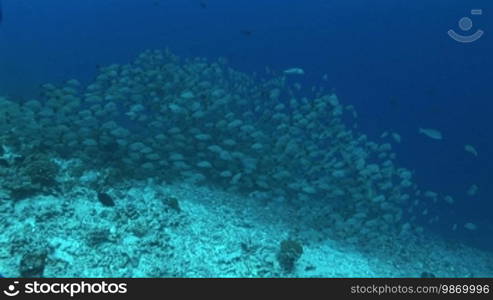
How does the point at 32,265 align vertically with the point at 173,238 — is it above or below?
→ above

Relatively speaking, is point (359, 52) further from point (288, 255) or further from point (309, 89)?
point (288, 255)

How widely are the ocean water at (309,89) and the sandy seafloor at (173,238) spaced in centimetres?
10

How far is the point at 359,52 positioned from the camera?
49.7 m

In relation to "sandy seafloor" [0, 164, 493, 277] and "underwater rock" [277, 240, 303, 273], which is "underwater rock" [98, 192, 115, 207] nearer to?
"sandy seafloor" [0, 164, 493, 277]

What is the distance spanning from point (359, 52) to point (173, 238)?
43328mm

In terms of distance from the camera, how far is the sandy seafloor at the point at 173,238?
8.51m

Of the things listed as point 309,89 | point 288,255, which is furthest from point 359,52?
point 288,255

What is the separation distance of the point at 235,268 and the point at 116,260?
2016mm

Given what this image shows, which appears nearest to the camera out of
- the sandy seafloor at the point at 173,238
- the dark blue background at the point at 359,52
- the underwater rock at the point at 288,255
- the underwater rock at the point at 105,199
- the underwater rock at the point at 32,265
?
the underwater rock at the point at 32,265

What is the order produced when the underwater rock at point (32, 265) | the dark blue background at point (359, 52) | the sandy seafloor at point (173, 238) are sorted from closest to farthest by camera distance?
the underwater rock at point (32, 265)
the sandy seafloor at point (173, 238)
the dark blue background at point (359, 52)

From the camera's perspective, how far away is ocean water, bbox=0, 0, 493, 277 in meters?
12.2

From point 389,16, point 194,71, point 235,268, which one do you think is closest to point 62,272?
point 235,268

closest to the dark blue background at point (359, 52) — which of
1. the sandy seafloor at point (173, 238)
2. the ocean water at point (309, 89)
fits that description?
the ocean water at point (309, 89)

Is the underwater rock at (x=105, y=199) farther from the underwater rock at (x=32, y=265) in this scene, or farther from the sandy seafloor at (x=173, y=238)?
the underwater rock at (x=32, y=265)
